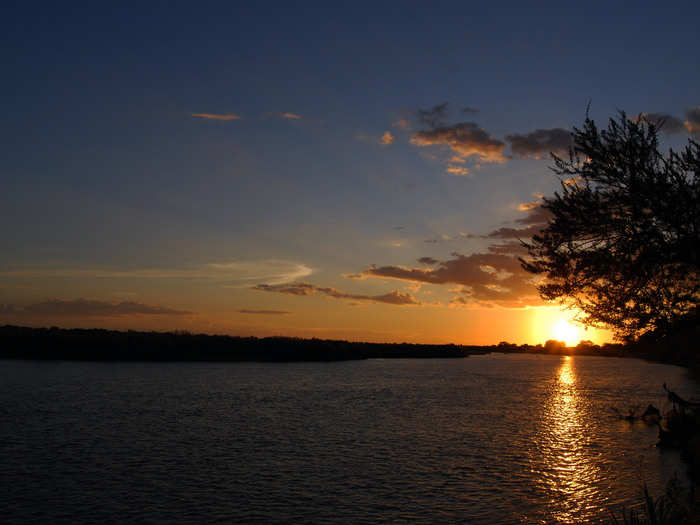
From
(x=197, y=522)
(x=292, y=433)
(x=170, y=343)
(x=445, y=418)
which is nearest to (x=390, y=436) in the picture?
(x=292, y=433)

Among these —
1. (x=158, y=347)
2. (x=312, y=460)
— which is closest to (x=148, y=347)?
(x=158, y=347)

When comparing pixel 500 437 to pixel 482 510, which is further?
pixel 500 437

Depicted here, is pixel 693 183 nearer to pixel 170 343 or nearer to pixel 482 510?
pixel 482 510

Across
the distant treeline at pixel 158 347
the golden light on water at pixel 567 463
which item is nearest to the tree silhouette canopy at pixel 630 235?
the golden light on water at pixel 567 463

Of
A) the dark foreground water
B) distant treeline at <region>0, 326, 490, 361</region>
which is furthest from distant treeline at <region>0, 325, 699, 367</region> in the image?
the dark foreground water

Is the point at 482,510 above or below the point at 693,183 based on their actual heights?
below

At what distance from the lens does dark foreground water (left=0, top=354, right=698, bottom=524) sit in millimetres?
19547

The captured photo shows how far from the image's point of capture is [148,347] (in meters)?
120

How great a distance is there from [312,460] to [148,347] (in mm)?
101947

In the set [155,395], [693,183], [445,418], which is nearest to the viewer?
[693,183]

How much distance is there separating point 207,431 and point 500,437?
1872 cm

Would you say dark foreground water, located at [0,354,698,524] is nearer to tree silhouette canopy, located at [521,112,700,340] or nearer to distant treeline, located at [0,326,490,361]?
tree silhouette canopy, located at [521,112,700,340]

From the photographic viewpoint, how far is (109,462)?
85.4ft

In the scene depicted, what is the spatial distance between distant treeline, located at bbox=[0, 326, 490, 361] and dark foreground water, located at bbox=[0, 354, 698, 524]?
63.3 m
